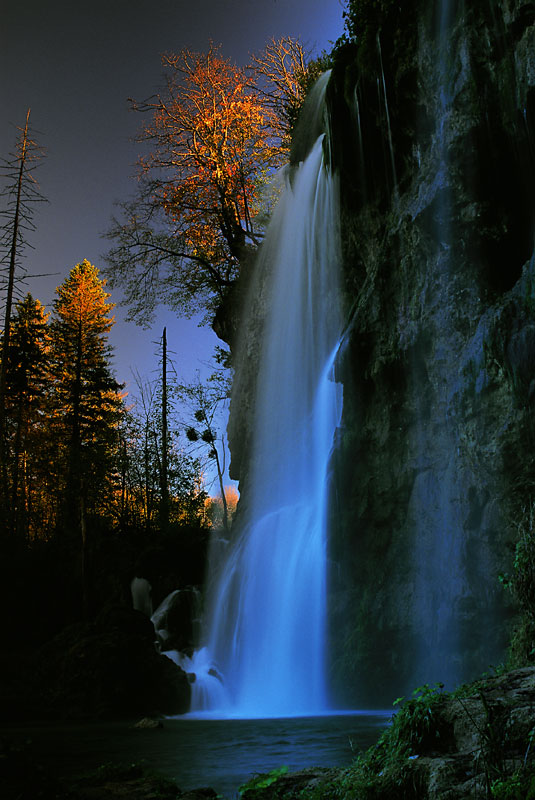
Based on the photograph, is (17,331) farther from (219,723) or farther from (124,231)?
(219,723)

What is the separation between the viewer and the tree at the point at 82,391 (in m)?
25.6

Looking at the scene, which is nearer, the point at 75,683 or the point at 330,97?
the point at 75,683

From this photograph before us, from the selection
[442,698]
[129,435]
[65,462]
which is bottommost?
[442,698]

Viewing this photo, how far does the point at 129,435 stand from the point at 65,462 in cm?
417

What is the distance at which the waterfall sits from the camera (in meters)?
12.5

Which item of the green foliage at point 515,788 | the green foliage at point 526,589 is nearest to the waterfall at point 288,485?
the green foliage at point 526,589

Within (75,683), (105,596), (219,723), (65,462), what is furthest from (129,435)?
(219,723)

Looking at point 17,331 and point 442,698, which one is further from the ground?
point 17,331

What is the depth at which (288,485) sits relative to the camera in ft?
61.5

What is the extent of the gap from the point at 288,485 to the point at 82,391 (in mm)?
17338

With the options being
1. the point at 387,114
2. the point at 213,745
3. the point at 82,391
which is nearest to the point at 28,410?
the point at 82,391

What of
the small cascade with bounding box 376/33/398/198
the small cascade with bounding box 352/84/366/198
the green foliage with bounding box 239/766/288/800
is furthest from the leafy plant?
the small cascade with bounding box 352/84/366/198

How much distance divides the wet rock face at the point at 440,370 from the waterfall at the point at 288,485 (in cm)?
93

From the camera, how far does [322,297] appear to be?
1827cm
